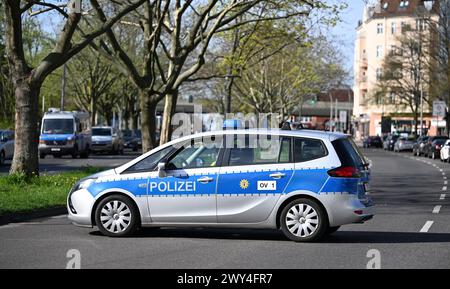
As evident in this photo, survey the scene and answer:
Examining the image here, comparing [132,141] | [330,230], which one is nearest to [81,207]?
[330,230]

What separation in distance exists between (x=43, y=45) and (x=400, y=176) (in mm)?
37591

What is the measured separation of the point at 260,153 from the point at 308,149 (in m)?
0.67

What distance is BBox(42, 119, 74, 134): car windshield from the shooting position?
46.2m

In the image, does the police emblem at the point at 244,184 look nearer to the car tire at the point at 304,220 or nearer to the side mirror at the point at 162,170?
the car tire at the point at 304,220

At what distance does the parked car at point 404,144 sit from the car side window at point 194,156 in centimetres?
6562

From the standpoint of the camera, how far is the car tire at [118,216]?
42.1 ft

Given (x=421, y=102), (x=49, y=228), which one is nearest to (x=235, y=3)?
(x=49, y=228)

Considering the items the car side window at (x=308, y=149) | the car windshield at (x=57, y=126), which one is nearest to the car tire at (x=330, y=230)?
the car side window at (x=308, y=149)

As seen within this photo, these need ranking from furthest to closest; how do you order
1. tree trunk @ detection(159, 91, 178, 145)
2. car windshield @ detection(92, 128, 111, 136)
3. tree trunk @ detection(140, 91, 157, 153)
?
car windshield @ detection(92, 128, 111, 136), tree trunk @ detection(159, 91, 178, 145), tree trunk @ detection(140, 91, 157, 153)

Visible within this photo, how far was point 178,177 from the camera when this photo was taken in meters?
12.8

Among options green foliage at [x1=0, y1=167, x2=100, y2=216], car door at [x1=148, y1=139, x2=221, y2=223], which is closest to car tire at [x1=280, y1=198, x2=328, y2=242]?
car door at [x1=148, y1=139, x2=221, y2=223]

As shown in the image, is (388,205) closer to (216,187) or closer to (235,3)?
(216,187)

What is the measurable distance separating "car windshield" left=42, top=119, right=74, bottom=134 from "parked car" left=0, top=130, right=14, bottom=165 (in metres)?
7.11

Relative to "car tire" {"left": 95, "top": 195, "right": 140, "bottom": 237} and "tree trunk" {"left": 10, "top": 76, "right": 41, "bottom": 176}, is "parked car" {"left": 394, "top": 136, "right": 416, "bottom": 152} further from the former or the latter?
"car tire" {"left": 95, "top": 195, "right": 140, "bottom": 237}
